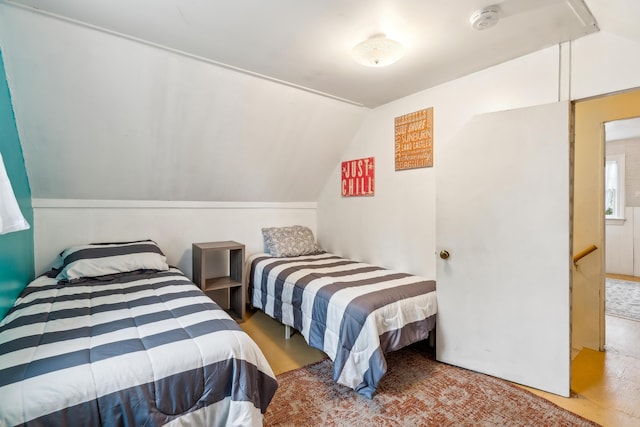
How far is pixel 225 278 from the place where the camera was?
3.21m

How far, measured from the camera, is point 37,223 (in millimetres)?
2520

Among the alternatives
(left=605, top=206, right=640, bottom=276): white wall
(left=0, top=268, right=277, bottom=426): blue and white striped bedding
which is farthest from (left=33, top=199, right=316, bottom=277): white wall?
(left=605, top=206, right=640, bottom=276): white wall

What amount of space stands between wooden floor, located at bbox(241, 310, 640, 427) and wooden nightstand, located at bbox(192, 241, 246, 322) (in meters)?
0.25

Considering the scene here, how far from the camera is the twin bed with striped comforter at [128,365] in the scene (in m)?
1.02

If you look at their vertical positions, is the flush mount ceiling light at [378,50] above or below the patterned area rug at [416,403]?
above

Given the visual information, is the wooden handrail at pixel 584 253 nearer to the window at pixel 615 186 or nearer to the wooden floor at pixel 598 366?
the wooden floor at pixel 598 366

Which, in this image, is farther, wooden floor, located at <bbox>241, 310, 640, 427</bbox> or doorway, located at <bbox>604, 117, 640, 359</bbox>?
doorway, located at <bbox>604, 117, 640, 359</bbox>

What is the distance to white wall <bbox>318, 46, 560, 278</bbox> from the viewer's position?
209cm

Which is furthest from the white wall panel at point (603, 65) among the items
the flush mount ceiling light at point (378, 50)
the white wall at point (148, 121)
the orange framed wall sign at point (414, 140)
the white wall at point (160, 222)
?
the white wall at point (160, 222)

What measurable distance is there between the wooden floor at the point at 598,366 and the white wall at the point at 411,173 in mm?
1152

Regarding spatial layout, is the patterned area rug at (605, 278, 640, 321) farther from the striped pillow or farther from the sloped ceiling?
the striped pillow

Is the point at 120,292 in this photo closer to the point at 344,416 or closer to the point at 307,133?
the point at 344,416

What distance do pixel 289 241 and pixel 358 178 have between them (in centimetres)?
106

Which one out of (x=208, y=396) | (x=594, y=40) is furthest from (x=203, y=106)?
(x=594, y=40)
